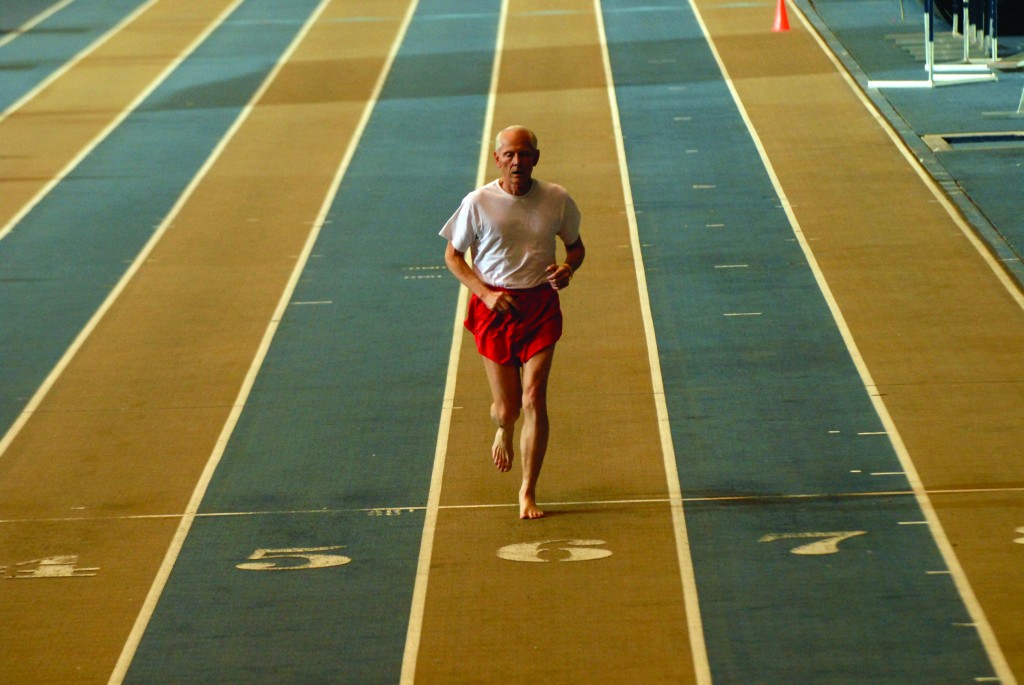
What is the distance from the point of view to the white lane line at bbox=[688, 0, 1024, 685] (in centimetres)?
592

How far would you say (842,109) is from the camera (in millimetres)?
16000

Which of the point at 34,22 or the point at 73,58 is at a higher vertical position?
the point at 34,22

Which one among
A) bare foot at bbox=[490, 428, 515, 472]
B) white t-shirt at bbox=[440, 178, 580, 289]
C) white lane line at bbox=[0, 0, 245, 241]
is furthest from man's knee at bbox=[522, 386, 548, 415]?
white lane line at bbox=[0, 0, 245, 241]

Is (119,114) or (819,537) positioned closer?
(819,537)

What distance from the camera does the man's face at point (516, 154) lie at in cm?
653

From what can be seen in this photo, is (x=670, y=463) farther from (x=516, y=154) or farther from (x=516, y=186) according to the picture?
(x=516, y=154)

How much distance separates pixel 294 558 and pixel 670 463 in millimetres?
2038

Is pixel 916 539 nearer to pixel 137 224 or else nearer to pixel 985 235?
pixel 985 235

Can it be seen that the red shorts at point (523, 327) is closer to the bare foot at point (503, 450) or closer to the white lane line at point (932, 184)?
the bare foot at point (503, 450)

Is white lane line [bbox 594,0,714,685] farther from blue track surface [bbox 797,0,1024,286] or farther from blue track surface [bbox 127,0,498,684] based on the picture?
blue track surface [bbox 797,0,1024,286]

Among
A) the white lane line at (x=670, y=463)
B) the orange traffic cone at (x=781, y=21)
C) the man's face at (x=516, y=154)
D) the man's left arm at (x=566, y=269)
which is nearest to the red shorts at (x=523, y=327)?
the man's left arm at (x=566, y=269)

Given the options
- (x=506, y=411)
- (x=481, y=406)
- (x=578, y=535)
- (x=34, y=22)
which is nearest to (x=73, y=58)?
(x=34, y=22)

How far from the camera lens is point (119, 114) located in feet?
56.1

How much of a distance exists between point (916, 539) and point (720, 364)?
262cm
